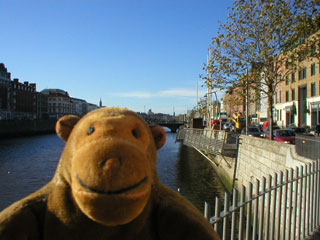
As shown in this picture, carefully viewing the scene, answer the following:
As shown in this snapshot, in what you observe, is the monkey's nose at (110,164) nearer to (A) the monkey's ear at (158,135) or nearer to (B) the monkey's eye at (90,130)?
(B) the monkey's eye at (90,130)

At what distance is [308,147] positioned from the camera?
25.4 feet

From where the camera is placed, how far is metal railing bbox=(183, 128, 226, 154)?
17.0m

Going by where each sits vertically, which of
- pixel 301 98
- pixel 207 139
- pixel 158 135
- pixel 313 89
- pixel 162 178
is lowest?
pixel 162 178

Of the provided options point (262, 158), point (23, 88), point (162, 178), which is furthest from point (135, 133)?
point (23, 88)

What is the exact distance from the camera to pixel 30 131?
73.7 metres

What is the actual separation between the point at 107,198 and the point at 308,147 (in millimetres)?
7642

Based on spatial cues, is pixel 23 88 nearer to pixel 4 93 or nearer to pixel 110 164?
pixel 4 93

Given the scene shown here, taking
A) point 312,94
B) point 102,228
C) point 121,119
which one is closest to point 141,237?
point 102,228

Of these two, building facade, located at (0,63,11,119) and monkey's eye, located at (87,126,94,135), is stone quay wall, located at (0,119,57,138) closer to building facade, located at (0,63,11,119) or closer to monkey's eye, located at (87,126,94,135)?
building facade, located at (0,63,11,119)

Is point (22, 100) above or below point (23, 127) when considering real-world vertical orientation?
above

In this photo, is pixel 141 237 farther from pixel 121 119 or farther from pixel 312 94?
pixel 312 94

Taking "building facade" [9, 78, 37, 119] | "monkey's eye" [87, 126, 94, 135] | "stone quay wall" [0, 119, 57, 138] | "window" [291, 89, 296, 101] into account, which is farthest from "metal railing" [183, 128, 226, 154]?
"building facade" [9, 78, 37, 119]

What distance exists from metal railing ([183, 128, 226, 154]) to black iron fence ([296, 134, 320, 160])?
809 centimetres

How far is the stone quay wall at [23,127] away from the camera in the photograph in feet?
200
